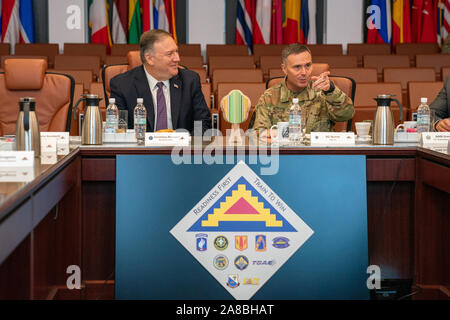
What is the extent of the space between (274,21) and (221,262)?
6.07 m

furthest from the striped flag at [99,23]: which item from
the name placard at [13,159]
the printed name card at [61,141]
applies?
the name placard at [13,159]

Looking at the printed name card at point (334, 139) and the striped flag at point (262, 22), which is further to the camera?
the striped flag at point (262, 22)

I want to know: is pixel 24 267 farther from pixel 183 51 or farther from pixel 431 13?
pixel 431 13

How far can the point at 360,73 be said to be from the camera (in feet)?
18.1

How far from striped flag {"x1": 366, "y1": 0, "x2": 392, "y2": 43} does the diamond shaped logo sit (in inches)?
237

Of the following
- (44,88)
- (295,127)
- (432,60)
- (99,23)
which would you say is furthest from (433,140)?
(99,23)

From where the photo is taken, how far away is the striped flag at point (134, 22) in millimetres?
7719

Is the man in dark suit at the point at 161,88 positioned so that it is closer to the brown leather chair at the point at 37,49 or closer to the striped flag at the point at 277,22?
the brown leather chair at the point at 37,49

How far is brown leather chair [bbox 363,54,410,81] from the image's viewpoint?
6.47 metres

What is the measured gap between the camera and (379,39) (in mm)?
7723

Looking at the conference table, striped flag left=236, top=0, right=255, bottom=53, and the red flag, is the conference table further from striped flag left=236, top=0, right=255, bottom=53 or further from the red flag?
the red flag

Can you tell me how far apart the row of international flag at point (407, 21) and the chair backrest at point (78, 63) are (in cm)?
356

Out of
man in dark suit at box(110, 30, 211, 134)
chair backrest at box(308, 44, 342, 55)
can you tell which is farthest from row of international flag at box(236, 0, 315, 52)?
man in dark suit at box(110, 30, 211, 134)
